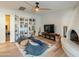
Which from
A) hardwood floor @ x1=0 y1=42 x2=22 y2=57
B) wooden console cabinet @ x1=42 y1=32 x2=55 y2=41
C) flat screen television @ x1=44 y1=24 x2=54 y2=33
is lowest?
hardwood floor @ x1=0 y1=42 x2=22 y2=57

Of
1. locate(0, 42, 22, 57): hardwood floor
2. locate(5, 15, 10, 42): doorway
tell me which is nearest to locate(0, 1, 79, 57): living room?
locate(5, 15, 10, 42): doorway

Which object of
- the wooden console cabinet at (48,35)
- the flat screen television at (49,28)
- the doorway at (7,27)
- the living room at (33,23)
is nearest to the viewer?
the living room at (33,23)

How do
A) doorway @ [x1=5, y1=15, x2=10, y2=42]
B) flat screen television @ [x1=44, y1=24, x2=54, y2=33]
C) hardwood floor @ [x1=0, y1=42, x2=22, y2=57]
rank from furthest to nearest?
flat screen television @ [x1=44, y1=24, x2=54, y2=33] → doorway @ [x1=5, y1=15, x2=10, y2=42] → hardwood floor @ [x1=0, y1=42, x2=22, y2=57]

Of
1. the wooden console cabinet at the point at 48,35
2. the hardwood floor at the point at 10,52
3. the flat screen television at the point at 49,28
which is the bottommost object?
the hardwood floor at the point at 10,52

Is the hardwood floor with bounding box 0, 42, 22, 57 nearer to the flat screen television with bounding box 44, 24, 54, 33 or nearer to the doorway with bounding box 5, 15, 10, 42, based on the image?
the doorway with bounding box 5, 15, 10, 42

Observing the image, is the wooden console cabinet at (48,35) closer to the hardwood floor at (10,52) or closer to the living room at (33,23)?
the living room at (33,23)

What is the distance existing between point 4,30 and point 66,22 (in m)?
3.05

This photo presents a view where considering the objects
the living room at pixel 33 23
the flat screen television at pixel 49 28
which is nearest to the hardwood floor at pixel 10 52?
the living room at pixel 33 23

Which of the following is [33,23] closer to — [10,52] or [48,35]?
[48,35]

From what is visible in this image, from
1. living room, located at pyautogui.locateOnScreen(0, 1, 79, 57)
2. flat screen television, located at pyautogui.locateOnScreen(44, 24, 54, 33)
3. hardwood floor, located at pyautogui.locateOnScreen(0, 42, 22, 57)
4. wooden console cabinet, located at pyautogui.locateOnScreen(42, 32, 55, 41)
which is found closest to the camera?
hardwood floor, located at pyautogui.locateOnScreen(0, 42, 22, 57)

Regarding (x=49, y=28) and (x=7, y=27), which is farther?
(x=49, y=28)

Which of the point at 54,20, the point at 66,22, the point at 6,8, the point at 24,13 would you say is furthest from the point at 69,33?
the point at 6,8

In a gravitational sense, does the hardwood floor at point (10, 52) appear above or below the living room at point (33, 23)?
below

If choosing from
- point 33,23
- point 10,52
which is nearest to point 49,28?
point 33,23
